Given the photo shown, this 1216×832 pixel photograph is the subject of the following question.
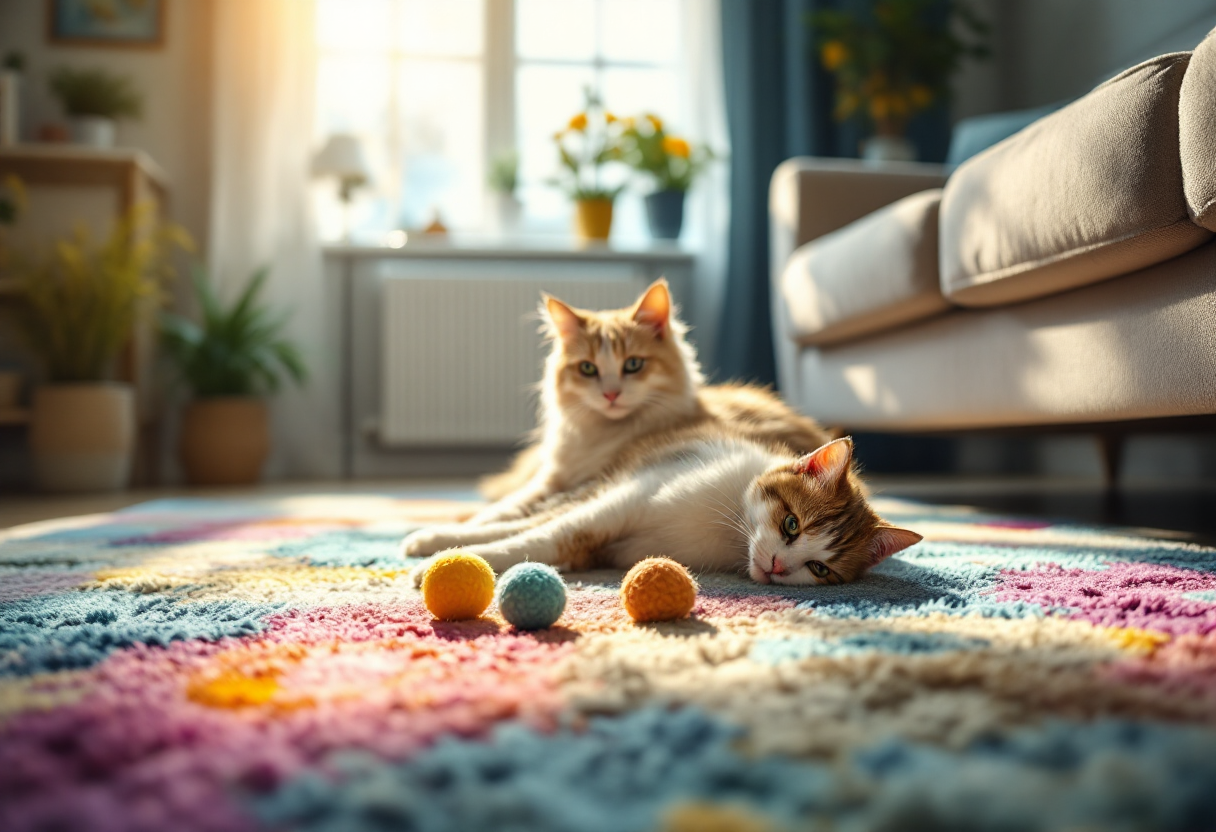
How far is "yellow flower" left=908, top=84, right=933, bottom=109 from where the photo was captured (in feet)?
11.7

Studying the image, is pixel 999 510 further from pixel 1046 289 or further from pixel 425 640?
pixel 425 640

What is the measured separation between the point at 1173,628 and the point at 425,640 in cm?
71

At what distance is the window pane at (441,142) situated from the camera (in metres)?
3.96

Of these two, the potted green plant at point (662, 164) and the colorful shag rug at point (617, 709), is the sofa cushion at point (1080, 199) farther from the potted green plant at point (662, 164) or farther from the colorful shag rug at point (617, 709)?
the potted green plant at point (662, 164)

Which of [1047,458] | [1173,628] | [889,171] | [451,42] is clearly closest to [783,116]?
[889,171]

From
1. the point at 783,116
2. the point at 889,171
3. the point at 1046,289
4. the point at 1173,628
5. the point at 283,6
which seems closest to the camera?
the point at 1173,628

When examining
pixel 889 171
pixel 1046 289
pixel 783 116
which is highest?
pixel 783 116

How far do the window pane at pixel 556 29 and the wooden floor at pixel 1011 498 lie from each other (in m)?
1.93

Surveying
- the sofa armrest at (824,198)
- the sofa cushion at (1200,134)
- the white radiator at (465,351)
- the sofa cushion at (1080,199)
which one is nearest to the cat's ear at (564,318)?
the sofa cushion at (1080,199)

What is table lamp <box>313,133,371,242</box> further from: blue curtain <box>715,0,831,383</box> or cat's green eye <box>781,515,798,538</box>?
cat's green eye <box>781,515,798,538</box>

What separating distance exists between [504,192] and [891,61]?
5.34ft

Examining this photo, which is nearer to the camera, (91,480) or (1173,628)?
(1173,628)

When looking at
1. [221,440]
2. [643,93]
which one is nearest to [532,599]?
[221,440]

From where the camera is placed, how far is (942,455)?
3992 millimetres
